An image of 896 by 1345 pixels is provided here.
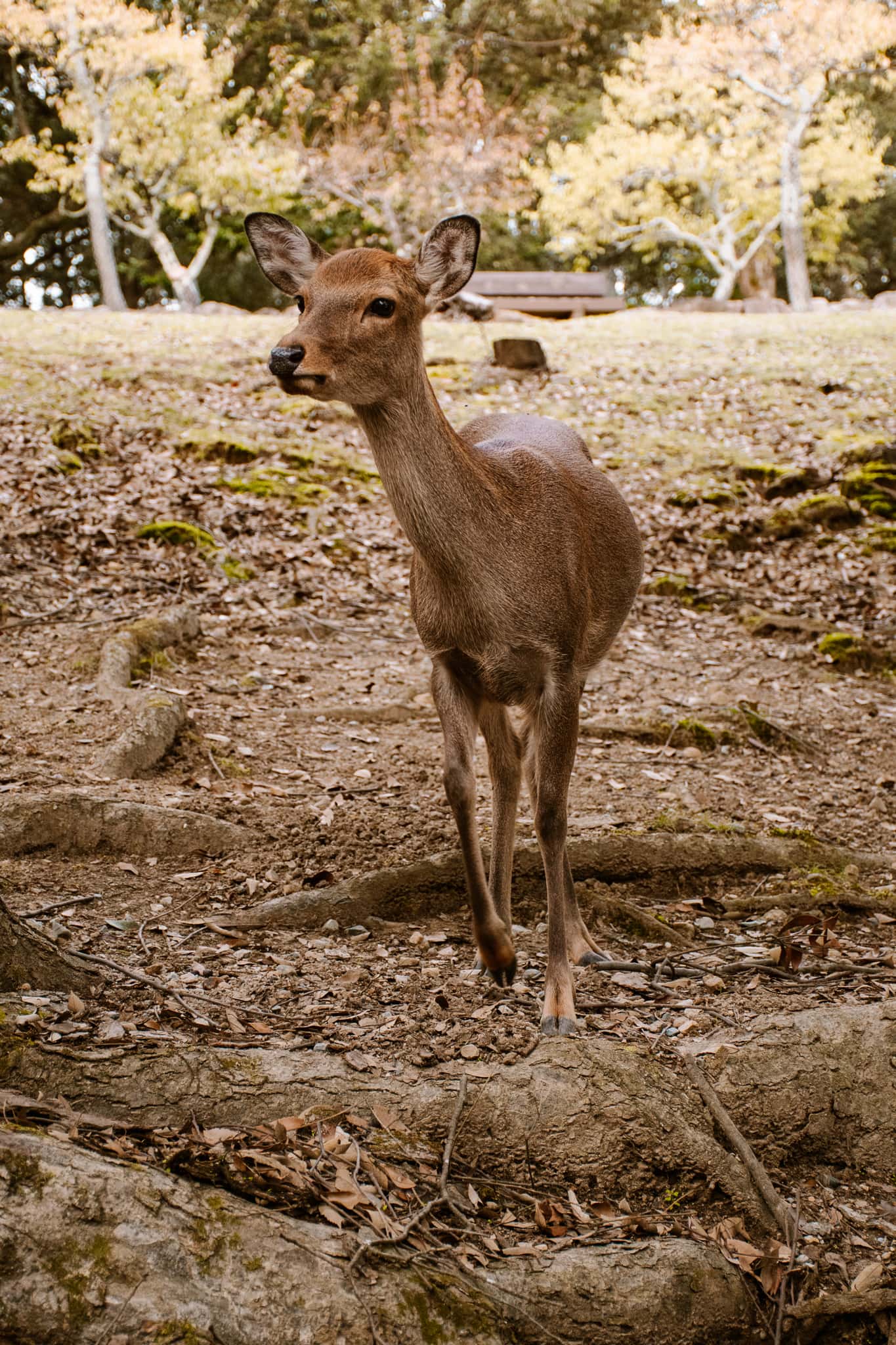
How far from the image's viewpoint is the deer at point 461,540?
3.98 m

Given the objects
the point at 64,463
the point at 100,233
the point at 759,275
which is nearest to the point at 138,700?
the point at 64,463

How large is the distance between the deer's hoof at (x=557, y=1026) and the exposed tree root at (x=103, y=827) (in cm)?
177

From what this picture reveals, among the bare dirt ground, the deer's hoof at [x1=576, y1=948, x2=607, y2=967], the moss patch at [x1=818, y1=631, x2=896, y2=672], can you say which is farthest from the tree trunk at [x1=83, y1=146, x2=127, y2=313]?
the deer's hoof at [x1=576, y1=948, x2=607, y2=967]

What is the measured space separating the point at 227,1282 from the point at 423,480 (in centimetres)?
256

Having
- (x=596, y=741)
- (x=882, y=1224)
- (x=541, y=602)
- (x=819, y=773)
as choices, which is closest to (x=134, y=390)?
(x=596, y=741)

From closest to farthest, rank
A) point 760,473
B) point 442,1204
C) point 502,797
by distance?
point 442,1204, point 502,797, point 760,473

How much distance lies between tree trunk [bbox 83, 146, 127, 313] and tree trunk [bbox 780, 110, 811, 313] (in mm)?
15635

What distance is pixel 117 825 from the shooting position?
502 cm

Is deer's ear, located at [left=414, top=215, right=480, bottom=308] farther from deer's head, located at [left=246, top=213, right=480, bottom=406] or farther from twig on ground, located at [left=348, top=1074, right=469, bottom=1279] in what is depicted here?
twig on ground, located at [left=348, top=1074, right=469, bottom=1279]

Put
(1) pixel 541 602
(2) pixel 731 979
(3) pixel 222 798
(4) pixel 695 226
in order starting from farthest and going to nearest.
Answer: (4) pixel 695 226 → (3) pixel 222 798 → (2) pixel 731 979 → (1) pixel 541 602

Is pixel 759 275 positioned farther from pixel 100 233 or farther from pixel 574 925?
pixel 574 925

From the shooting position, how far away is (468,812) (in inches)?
165

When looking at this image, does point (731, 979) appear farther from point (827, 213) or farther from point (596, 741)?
point (827, 213)

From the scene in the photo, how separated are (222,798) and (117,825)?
2.33 ft
